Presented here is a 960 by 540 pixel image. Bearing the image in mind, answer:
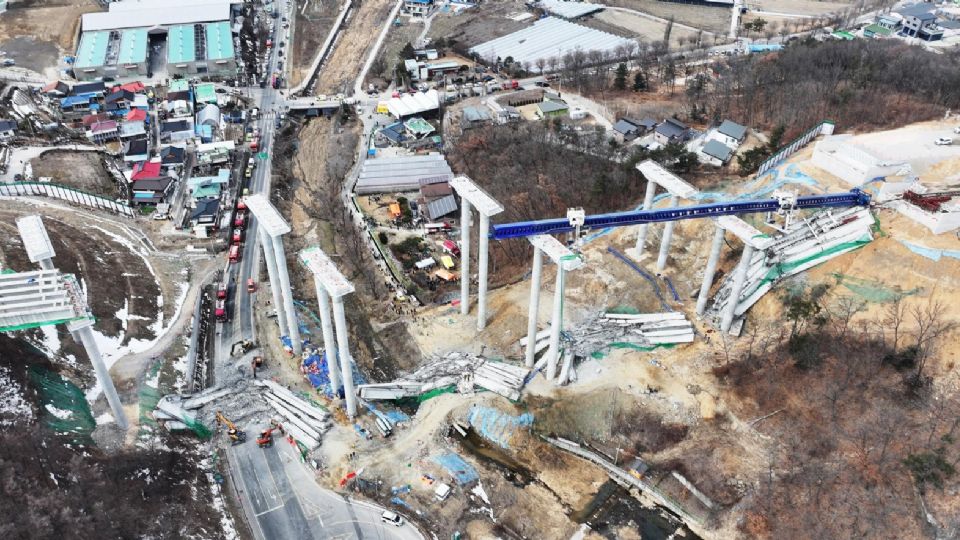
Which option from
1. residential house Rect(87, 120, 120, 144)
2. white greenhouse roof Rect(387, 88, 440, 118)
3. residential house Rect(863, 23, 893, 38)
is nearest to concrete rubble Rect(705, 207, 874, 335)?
white greenhouse roof Rect(387, 88, 440, 118)

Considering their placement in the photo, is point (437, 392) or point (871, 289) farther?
point (437, 392)

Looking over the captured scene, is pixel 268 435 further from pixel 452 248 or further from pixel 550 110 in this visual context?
pixel 550 110

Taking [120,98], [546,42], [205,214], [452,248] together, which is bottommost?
[452,248]

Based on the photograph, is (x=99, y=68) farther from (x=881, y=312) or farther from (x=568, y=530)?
(x=881, y=312)

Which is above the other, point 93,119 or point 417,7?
point 417,7

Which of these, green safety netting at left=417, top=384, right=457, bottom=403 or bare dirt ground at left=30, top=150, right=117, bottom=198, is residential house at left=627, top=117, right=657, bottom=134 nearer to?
green safety netting at left=417, top=384, right=457, bottom=403

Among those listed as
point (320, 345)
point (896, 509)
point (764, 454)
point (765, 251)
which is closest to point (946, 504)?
point (896, 509)

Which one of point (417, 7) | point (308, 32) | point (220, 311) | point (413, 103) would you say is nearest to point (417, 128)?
point (413, 103)

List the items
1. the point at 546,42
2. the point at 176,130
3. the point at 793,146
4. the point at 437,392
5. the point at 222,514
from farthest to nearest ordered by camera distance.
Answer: the point at 546,42 < the point at 176,130 < the point at 793,146 < the point at 437,392 < the point at 222,514
